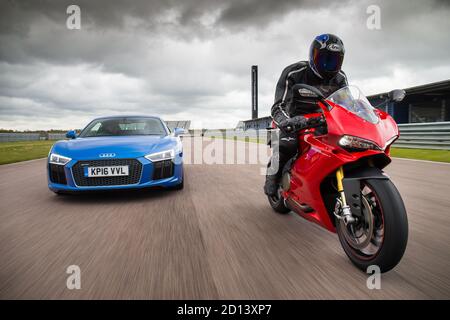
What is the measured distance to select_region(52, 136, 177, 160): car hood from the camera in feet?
14.1

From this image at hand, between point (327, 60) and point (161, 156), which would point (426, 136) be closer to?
point (327, 60)

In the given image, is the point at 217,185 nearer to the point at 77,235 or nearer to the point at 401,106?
the point at 77,235

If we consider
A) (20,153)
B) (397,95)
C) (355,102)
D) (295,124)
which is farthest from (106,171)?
(20,153)

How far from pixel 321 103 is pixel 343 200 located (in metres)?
0.81

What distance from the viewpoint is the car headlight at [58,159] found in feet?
13.9

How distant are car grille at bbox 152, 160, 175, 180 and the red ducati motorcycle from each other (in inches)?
94.8

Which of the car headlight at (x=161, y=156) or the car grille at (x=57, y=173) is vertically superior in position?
the car headlight at (x=161, y=156)

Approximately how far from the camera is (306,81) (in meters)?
3.22

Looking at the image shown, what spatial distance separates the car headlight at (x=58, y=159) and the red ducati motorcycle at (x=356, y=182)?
10.8 ft

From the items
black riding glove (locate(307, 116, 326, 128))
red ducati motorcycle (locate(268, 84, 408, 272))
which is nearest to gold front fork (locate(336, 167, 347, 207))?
red ducati motorcycle (locate(268, 84, 408, 272))

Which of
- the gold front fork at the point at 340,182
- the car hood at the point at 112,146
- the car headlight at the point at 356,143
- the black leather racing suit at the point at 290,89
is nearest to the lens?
the car headlight at the point at 356,143

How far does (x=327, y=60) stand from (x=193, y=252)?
2.09 m
